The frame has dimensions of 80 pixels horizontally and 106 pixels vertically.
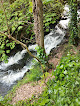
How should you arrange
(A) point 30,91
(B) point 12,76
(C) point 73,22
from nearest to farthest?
(A) point 30,91
(C) point 73,22
(B) point 12,76

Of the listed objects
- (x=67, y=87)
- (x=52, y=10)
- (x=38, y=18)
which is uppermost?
(x=52, y=10)

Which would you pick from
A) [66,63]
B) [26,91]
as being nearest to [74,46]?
[66,63]

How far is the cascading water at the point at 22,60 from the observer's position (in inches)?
236

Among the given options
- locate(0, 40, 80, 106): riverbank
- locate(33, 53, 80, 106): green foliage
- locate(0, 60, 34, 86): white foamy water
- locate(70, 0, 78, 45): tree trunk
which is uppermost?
locate(70, 0, 78, 45): tree trunk

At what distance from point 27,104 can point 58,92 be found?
166cm

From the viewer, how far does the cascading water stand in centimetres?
600

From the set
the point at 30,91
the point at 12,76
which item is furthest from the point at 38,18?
the point at 12,76

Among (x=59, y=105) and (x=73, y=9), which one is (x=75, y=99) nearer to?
(x=59, y=105)

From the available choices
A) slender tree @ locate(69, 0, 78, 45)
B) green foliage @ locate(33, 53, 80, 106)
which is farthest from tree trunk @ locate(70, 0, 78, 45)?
green foliage @ locate(33, 53, 80, 106)

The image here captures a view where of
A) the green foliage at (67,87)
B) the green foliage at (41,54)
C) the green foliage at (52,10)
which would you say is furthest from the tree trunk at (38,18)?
the green foliage at (52,10)

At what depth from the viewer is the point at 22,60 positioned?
22.6ft

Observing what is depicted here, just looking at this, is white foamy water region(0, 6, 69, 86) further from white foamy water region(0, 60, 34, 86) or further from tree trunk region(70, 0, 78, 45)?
tree trunk region(70, 0, 78, 45)

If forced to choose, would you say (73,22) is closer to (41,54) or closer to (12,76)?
(41,54)

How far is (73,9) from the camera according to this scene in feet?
14.5
